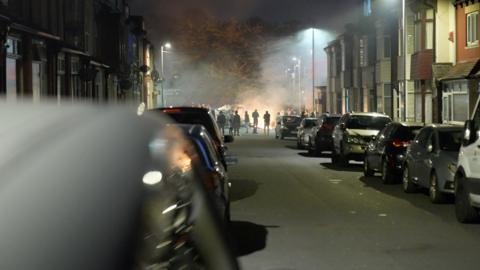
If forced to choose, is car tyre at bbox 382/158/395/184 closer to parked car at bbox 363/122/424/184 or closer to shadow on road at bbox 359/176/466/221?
parked car at bbox 363/122/424/184

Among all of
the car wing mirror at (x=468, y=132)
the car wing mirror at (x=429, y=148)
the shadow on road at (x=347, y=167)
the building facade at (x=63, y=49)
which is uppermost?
the building facade at (x=63, y=49)

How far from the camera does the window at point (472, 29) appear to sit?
103 feet

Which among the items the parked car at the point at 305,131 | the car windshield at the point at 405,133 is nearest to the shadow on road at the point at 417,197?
the car windshield at the point at 405,133

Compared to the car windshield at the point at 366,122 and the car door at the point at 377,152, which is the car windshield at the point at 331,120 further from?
the car door at the point at 377,152

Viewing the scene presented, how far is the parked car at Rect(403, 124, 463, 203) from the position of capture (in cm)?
1397

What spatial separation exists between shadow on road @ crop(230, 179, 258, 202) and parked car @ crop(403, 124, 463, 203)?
3.16 m

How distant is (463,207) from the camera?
38.2 feet

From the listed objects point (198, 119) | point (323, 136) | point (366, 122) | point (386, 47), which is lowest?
point (323, 136)

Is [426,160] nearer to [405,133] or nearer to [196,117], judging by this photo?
[405,133]

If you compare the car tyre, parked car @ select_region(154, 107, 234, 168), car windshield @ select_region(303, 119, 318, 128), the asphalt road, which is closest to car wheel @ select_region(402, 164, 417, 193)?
the asphalt road

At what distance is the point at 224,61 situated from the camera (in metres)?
80.9

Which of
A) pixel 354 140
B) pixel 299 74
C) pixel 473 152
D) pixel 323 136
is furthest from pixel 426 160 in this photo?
pixel 299 74

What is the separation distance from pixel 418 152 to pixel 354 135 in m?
8.25

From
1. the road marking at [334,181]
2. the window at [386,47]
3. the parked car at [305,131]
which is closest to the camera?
the road marking at [334,181]
